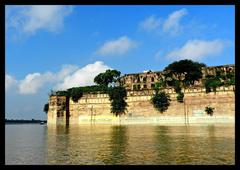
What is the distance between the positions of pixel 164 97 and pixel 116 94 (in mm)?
5349

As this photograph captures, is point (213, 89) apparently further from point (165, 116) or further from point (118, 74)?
point (118, 74)

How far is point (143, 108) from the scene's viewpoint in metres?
36.3

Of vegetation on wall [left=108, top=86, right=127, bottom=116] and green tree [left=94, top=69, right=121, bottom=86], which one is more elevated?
green tree [left=94, top=69, right=121, bottom=86]

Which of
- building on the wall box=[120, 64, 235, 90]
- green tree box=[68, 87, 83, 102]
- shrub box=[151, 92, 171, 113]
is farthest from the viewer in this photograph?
building on the wall box=[120, 64, 235, 90]

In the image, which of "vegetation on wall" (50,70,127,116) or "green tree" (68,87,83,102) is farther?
"green tree" (68,87,83,102)

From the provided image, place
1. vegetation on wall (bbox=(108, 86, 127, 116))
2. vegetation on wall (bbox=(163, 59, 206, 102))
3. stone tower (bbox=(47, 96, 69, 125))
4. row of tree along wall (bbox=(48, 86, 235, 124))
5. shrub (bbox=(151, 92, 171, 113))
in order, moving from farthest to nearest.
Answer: stone tower (bbox=(47, 96, 69, 125)), vegetation on wall (bbox=(163, 59, 206, 102)), vegetation on wall (bbox=(108, 86, 127, 116)), shrub (bbox=(151, 92, 171, 113)), row of tree along wall (bbox=(48, 86, 235, 124))

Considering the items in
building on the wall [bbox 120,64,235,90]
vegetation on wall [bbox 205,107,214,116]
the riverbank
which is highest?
building on the wall [bbox 120,64,235,90]

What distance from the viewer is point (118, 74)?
163 ft

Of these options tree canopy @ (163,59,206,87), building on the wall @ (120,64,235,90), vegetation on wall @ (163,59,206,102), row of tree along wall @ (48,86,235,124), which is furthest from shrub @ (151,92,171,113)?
building on the wall @ (120,64,235,90)

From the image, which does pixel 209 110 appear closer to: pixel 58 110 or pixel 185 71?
pixel 185 71

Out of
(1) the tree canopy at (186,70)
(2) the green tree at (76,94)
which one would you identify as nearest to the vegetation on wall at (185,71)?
(1) the tree canopy at (186,70)

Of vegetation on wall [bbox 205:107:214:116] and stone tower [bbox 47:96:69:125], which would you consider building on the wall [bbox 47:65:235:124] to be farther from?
vegetation on wall [bbox 205:107:214:116]

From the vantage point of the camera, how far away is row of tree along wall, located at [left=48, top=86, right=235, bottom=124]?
31641mm
